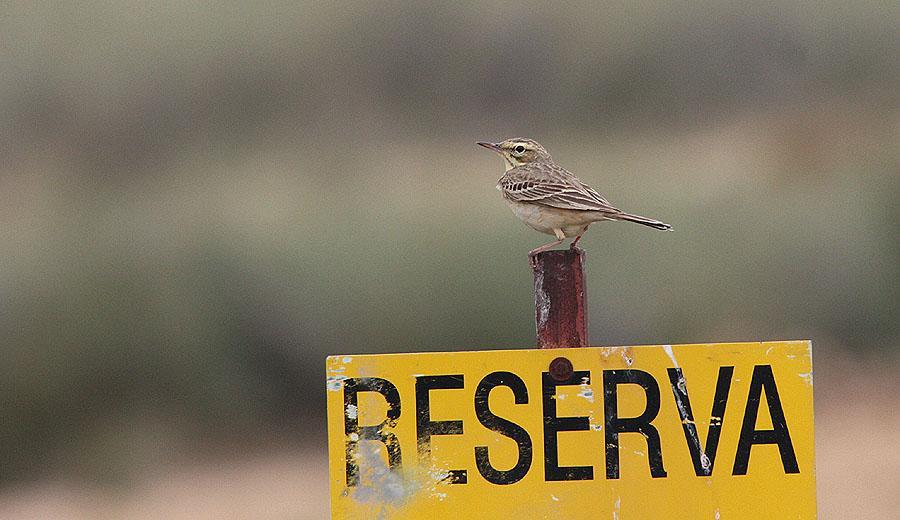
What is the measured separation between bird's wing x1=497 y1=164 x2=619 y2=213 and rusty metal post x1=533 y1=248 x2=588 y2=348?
109 cm

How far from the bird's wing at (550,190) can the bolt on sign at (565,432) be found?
1341mm

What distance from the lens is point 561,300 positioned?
3.50 metres

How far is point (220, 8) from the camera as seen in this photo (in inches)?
677

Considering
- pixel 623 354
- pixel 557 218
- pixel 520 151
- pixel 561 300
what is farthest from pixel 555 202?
pixel 623 354

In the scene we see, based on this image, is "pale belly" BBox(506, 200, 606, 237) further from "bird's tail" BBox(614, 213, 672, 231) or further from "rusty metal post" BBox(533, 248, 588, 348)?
"rusty metal post" BBox(533, 248, 588, 348)

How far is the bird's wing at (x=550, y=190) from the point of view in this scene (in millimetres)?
4664

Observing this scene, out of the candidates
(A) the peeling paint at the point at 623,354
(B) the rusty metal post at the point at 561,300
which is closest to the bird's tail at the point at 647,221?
(B) the rusty metal post at the point at 561,300

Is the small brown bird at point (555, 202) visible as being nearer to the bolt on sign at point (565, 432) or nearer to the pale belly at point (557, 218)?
the pale belly at point (557, 218)

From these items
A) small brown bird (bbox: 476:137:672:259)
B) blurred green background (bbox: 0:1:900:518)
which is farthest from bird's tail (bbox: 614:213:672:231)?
blurred green background (bbox: 0:1:900:518)

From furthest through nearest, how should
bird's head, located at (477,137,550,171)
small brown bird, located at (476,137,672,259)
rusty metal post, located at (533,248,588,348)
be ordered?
bird's head, located at (477,137,550,171) → small brown bird, located at (476,137,672,259) → rusty metal post, located at (533,248,588,348)

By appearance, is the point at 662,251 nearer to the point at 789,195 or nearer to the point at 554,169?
the point at 789,195

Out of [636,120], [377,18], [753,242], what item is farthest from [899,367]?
[377,18]

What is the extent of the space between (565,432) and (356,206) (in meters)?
11.7

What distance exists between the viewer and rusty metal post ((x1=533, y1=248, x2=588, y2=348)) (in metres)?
3.46
